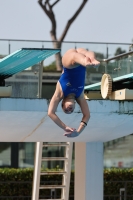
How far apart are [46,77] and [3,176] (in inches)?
262

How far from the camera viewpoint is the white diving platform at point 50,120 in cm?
1895

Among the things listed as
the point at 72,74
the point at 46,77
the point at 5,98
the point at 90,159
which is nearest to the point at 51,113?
the point at 72,74

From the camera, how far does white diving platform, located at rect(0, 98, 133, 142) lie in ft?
62.2

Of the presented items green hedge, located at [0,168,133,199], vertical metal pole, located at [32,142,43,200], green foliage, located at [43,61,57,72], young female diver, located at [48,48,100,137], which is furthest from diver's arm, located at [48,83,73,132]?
green foliage, located at [43,61,57,72]

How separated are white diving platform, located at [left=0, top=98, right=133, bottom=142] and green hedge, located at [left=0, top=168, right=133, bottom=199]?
8.90m

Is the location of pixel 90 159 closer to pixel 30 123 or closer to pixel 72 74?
pixel 30 123

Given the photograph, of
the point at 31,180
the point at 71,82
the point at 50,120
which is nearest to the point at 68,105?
the point at 71,82

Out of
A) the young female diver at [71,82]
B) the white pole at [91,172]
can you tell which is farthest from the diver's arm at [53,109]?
the white pole at [91,172]

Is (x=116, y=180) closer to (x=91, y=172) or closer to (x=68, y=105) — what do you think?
(x=91, y=172)

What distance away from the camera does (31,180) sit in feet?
104

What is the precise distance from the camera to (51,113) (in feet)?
46.3

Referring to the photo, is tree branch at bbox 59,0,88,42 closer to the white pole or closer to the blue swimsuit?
the white pole

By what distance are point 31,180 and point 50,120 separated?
12.7 m

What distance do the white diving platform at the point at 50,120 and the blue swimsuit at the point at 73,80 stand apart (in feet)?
17.0
